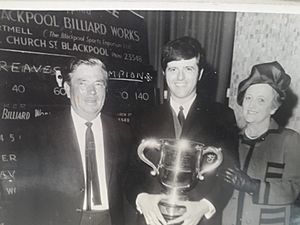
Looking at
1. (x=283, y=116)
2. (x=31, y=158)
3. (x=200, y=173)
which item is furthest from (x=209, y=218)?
(x=31, y=158)

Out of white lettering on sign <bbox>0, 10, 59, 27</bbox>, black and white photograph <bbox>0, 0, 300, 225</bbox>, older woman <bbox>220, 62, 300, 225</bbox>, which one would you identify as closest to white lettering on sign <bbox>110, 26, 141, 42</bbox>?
black and white photograph <bbox>0, 0, 300, 225</bbox>

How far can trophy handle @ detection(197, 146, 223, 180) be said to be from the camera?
2.77 feet

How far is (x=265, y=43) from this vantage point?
81 centimetres

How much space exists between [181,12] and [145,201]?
40 centimetres

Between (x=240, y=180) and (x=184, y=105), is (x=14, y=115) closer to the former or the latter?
(x=184, y=105)

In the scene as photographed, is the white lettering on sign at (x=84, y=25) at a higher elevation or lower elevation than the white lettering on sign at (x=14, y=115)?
higher

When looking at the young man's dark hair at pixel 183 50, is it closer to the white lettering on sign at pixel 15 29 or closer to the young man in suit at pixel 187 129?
the young man in suit at pixel 187 129

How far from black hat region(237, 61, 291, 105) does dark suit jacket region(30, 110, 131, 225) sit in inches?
9.9

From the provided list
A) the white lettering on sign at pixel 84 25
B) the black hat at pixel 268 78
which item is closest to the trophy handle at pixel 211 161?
the black hat at pixel 268 78

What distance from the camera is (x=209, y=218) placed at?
2.87 feet

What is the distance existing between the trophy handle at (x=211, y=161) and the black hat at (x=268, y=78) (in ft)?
0.36

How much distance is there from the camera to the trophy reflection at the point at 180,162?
0.84 m

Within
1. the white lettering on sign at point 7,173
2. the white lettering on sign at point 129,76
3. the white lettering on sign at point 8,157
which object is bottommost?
the white lettering on sign at point 7,173

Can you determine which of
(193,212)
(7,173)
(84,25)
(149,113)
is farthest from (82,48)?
(193,212)
